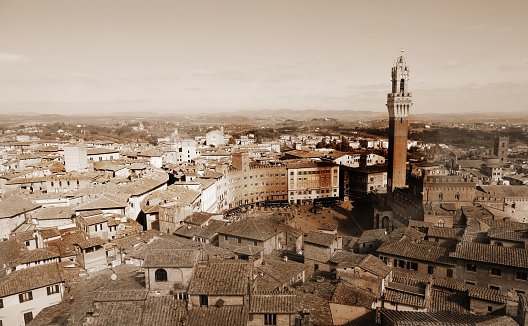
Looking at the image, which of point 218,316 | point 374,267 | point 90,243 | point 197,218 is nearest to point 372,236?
point 374,267

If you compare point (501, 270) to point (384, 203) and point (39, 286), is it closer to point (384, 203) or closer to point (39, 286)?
point (39, 286)

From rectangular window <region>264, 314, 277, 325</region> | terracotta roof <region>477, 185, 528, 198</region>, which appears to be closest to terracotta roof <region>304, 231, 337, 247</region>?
rectangular window <region>264, 314, 277, 325</region>

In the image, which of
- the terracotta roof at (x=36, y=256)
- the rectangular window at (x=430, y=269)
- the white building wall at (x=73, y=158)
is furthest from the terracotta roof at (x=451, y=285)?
the white building wall at (x=73, y=158)

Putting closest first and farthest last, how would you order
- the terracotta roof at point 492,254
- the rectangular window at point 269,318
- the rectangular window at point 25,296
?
the rectangular window at point 269,318, the rectangular window at point 25,296, the terracotta roof at point 492,254

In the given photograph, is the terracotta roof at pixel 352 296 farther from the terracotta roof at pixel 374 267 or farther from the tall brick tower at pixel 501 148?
the tall brick tower at pixel 501 148

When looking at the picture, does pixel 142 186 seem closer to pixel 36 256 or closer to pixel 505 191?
pixel 36 256
